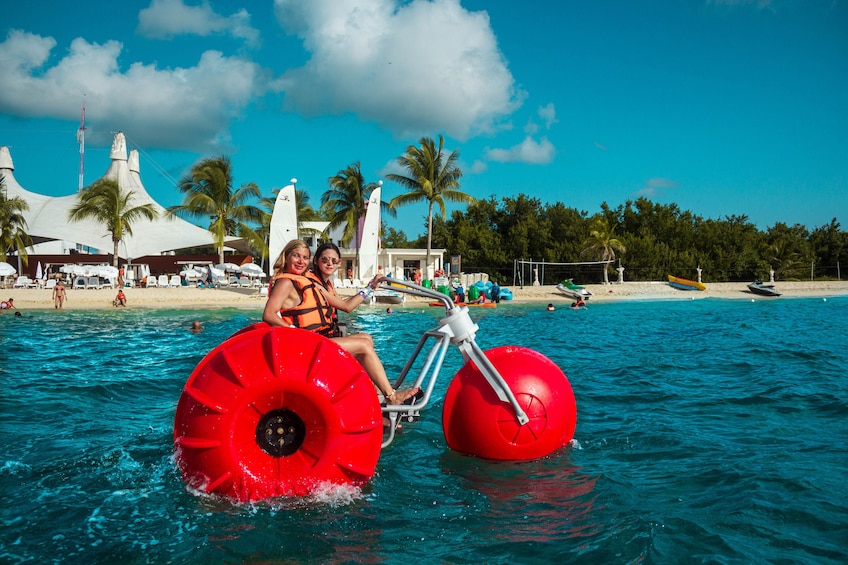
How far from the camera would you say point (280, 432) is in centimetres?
413

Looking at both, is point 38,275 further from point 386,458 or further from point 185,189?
point 386,458

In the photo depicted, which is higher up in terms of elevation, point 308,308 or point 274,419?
point 308,308

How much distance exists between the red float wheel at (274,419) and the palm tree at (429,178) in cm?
3973

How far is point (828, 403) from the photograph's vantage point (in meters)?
7.64

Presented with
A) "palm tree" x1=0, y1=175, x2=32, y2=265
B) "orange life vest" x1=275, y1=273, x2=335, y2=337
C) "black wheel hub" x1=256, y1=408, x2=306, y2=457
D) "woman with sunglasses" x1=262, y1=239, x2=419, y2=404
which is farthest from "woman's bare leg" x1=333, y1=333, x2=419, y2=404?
"palm tree" x1=0, y1=175, x2=32, y2=265

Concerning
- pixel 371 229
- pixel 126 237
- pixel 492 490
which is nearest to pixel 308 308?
pixel 492 490

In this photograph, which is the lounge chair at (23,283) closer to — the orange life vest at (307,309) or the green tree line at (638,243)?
the green tree line at (638,243)

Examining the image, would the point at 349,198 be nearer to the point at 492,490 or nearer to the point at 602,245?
the point at 602,245

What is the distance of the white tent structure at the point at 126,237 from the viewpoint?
52.7m

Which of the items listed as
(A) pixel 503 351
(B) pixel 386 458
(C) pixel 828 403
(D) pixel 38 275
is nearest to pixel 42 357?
(B) pixel 386 458

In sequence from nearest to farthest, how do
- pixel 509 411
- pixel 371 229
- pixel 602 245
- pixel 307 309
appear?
1. pixel 509 411
2. pixel 307 309
3. pixel 371 229
4. pixel 602 245

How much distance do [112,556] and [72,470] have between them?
6.22 ft

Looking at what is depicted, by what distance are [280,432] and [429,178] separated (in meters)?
41.3

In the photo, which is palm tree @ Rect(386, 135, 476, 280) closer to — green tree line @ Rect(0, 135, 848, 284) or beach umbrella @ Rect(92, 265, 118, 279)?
green tree line @ Rect(0, 135, 848, 284)
